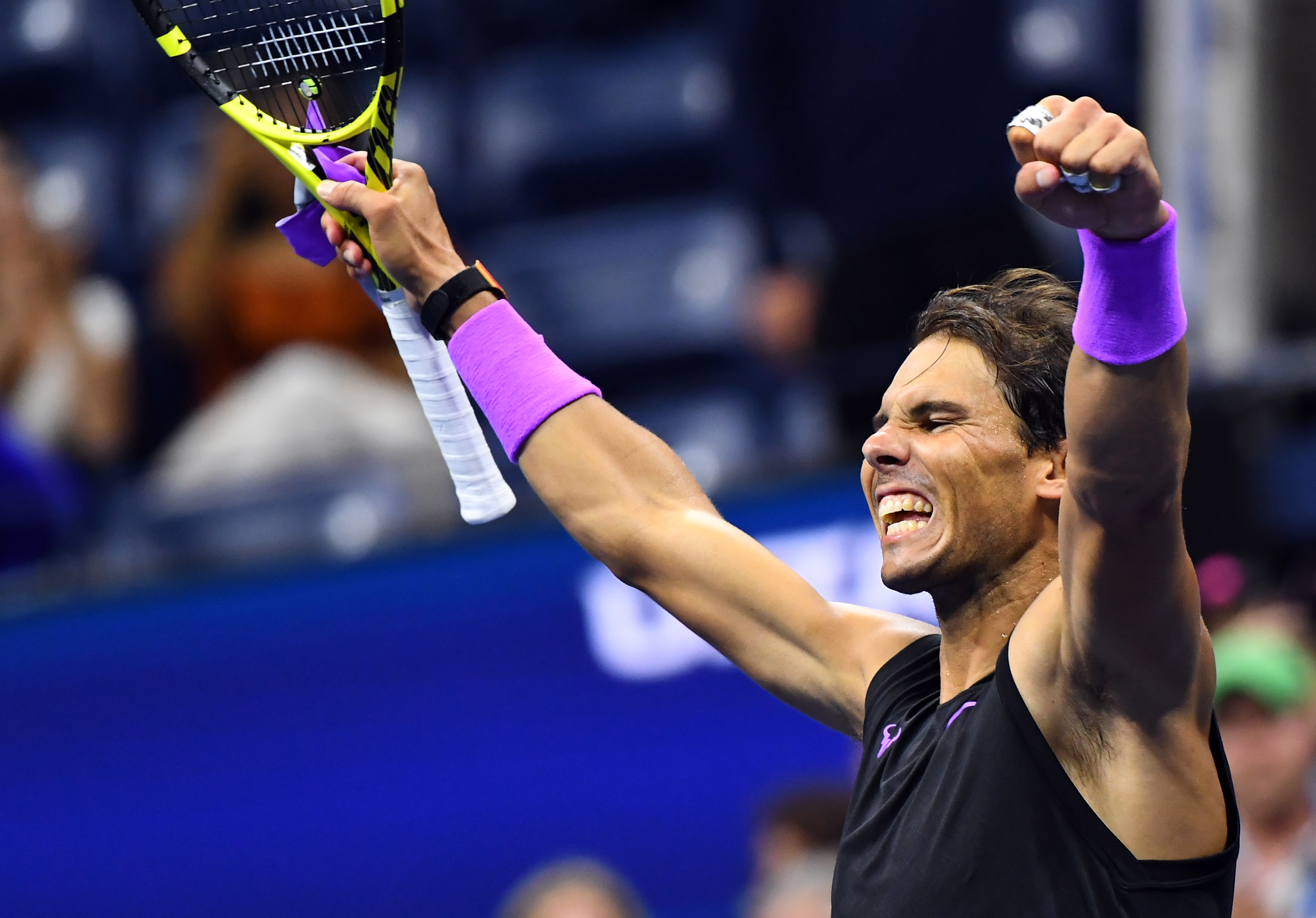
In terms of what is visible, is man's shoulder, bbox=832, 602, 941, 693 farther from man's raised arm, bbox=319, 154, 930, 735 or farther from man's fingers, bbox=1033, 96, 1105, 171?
man's fingers, bbox=1033, 96, 1105, 171

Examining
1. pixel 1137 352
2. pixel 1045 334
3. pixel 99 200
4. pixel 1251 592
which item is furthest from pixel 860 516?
pixel 99 200

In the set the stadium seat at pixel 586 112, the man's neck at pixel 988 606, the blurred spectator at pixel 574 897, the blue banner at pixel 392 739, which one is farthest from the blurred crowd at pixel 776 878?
the stadium seat at pixel 586 112

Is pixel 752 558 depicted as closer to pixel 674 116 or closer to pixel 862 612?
pixel 862 612

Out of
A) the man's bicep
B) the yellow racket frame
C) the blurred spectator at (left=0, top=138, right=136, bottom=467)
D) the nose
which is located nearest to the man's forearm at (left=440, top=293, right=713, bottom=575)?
the yellow racket frame

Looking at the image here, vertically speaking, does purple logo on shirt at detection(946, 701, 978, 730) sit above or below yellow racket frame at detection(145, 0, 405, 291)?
below

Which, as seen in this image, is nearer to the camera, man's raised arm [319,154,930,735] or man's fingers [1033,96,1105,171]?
man's fingers [1033,96,1105,171]

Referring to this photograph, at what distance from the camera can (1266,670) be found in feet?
13.5

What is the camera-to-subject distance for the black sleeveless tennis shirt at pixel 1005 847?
2012mm

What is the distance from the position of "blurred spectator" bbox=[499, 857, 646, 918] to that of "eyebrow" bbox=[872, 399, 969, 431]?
234 centimetres

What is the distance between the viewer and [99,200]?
319 inches

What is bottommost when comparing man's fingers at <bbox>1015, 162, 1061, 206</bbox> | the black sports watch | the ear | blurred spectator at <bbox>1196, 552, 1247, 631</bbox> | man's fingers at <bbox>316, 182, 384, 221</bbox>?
blurred spectator at <bbox>1196, 552, 1247, 631</bbox>

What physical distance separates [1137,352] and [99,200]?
6987 mm

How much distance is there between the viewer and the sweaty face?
2270 mm

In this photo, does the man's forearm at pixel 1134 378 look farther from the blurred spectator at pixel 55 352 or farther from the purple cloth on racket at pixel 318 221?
the blurred spectator at pixel 55 352
